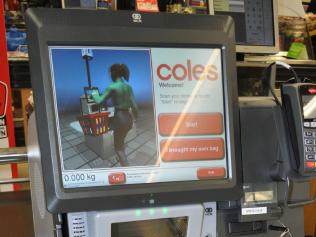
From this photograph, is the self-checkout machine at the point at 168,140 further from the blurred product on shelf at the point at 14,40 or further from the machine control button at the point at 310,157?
the blurred product on shelf at the point at 14,40

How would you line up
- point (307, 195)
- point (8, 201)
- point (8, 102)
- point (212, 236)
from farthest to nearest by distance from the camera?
point (8, 102) → point (8, 201) → point (307, 195) → point (212, 236)

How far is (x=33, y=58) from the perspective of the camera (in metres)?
0.62

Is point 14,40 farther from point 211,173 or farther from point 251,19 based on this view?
point 211,173

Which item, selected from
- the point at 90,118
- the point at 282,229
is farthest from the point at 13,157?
the point at 282,229

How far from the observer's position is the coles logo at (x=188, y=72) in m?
0.69

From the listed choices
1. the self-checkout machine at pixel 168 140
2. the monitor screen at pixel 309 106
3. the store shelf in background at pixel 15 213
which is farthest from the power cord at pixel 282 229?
the store shelf in background at pixel 15 213

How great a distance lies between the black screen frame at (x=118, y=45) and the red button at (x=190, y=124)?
0.08 ft

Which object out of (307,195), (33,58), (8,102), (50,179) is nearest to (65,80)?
(33,58)

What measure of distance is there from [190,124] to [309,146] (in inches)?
8.6

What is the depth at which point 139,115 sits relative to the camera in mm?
672

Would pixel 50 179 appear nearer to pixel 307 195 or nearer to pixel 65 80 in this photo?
pixel 65 80

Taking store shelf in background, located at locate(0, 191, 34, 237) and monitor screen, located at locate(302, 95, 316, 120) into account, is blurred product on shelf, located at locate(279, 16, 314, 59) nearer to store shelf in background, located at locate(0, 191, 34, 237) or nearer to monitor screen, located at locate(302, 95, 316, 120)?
monitor screen, located at locate(302, 95, 316, 120)

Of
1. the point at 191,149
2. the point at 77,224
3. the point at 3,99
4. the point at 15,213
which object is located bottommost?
the point at 15,213

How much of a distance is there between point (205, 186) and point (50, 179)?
27 centimetres
